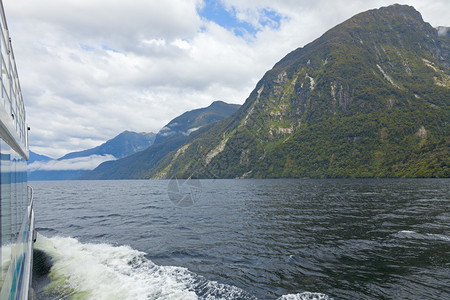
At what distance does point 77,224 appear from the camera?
1246 inches

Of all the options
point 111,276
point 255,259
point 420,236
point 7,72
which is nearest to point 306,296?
point 255,259

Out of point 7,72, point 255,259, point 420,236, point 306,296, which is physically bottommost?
point 420,236

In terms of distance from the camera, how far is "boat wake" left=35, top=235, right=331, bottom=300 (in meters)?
11.8

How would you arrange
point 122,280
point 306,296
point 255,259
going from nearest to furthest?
point 306,296, point 122,280, point 255,259

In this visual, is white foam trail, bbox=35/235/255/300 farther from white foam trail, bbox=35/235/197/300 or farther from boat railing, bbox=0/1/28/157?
boat railing, bbox=0/1/28/157

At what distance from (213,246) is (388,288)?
12.7 m

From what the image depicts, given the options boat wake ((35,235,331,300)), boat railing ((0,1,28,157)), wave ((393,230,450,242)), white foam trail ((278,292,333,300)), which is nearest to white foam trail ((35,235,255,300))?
boat wake ((35,235,331,300))

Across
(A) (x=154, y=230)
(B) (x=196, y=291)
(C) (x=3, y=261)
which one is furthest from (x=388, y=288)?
(A) (x=154, y=230)

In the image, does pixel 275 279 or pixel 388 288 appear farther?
pixel 275 279

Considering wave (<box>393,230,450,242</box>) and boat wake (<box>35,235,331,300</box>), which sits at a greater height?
boat wake (<box>35,235,331,300</box>)

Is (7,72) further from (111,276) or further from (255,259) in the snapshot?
(255,259)

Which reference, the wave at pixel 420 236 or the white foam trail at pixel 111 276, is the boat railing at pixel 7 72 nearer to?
the white foam trail at pixel 111 276

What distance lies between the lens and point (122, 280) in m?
13.6

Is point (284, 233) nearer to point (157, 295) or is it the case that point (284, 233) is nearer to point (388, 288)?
point (388, 288)
